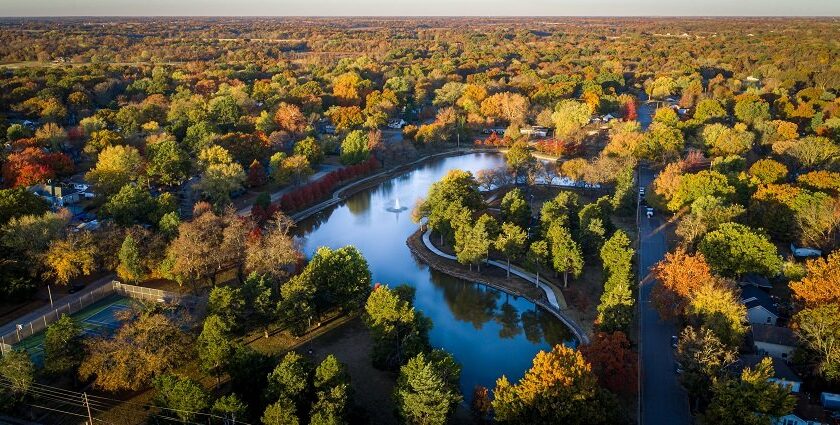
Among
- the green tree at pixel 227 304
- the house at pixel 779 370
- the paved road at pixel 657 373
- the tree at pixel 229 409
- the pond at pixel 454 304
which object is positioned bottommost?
the pond at pixel 454 304

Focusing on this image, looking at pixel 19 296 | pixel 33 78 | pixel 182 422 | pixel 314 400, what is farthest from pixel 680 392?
pixel 33 78

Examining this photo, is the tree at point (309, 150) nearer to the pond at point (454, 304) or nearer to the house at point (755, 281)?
the pond at point (454, 304)

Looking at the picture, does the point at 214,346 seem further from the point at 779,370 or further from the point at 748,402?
the point at 779,370

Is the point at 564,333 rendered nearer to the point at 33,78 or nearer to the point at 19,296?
the point at 19,296

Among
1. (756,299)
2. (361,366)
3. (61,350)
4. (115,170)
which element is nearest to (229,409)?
(361,366)

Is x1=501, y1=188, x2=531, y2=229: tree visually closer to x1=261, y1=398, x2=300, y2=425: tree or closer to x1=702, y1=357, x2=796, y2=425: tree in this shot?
x1=702, y1=357, x2=796, y2=425: tree

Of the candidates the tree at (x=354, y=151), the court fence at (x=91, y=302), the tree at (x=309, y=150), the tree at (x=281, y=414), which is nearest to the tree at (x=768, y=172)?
the tree at (x=354, y=151)
